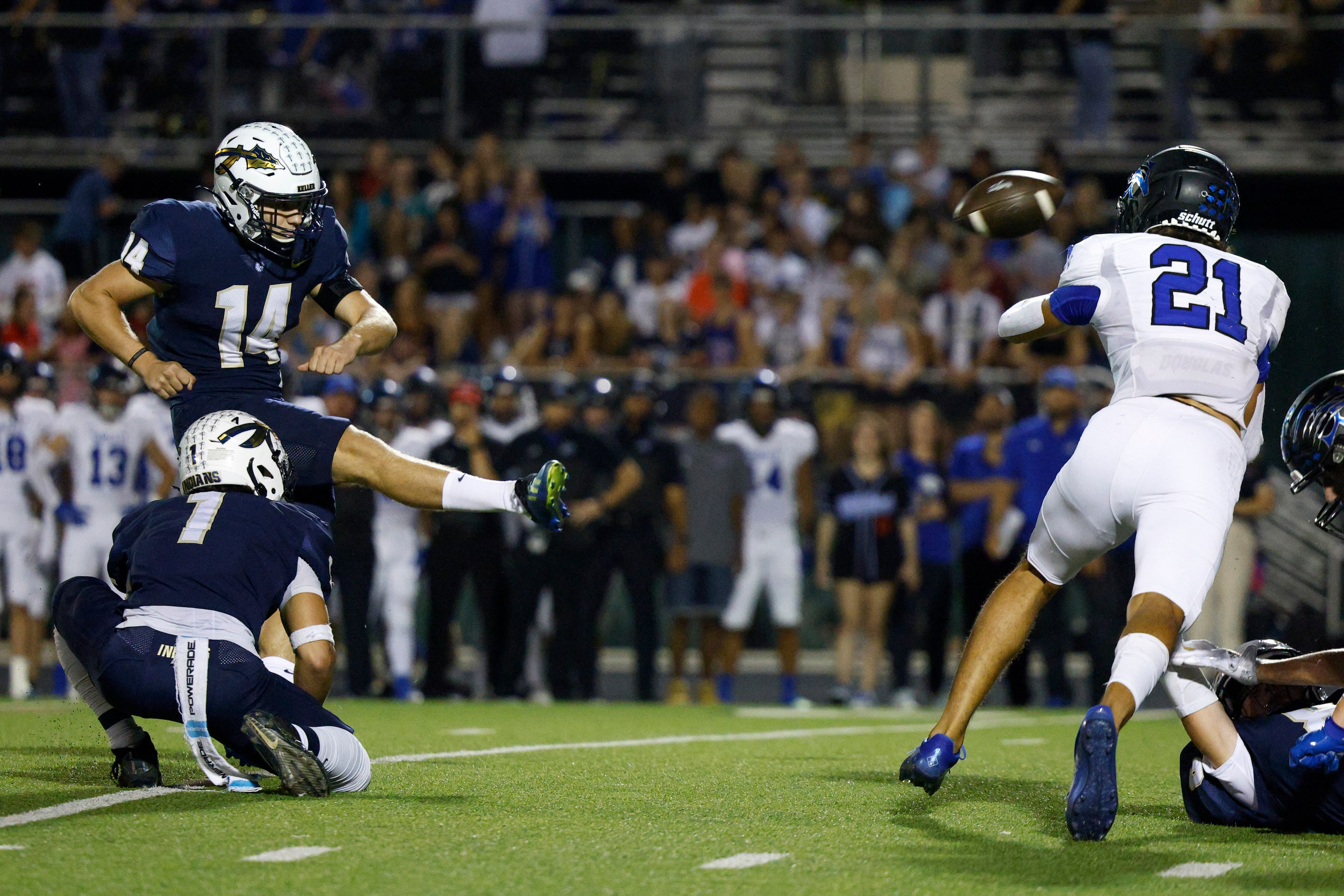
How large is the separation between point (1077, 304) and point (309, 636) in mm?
2723

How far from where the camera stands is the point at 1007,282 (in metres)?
13.2

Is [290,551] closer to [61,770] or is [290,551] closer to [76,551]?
[61,770]

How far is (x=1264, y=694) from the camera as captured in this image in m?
4.91

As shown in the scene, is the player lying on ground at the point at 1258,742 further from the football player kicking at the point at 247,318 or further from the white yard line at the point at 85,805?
the white yard line at the point at 85,805

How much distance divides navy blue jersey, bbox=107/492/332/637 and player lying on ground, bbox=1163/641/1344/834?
2.56 meters

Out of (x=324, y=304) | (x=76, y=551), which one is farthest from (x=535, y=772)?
(x=76, y=551)

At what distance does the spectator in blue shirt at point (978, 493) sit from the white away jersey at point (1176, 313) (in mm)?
6149

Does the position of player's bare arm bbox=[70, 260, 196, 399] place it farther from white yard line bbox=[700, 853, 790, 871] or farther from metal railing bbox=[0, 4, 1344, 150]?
metal railing bbox=[0, 4, 1344, 150]

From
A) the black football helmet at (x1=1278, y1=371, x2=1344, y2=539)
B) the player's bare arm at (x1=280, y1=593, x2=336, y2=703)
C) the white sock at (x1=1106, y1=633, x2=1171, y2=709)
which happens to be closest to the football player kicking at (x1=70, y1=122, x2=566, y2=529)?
the player's bare arm at (x1=280, y1=593, x2=336, y2=703)

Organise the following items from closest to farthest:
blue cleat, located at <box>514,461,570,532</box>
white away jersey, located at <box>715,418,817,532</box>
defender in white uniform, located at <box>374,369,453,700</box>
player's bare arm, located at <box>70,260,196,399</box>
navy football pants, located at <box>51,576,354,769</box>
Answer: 1. navy football pants, located at <box>51,576,354,769</box>
2. blue cleat, located at <box>514,461,570,532</box>
3. player's bare arm, located at <box>70,260,196,399</box>
4. defender in white uniform, located at <box>374,369,453,700</box>
5. white away jersey, located at <box>715,418,817,532</box>

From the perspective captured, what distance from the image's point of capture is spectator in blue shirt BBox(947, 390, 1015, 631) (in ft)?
36.2

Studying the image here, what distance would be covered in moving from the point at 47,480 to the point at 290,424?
637cm

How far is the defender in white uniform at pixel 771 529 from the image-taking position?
1139 cm

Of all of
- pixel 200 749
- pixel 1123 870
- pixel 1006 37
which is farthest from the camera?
pixel 1006 37
